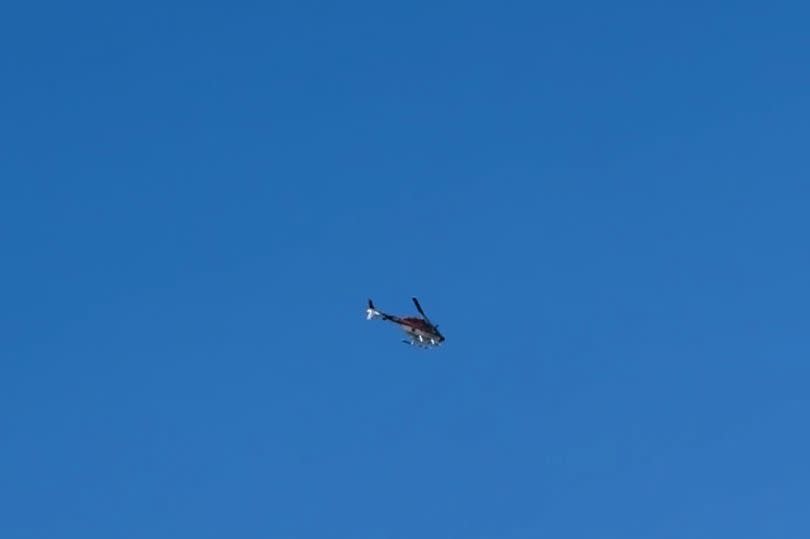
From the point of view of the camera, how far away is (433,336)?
200m
